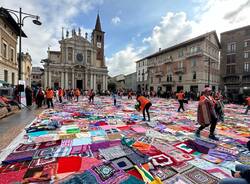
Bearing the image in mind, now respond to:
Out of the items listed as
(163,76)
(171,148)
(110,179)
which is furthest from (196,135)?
(163,76)

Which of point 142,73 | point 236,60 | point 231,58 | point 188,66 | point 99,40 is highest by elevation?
point 99,40

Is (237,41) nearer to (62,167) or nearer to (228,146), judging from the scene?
(228,146)

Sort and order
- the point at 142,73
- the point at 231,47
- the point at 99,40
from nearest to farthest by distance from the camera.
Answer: the point at 231,47
the point at 142,73
the point at 99,40

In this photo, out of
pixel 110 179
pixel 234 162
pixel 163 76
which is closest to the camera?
pixel 110 179

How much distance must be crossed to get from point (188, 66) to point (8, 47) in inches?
1378

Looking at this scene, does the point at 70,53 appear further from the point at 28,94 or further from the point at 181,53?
the point at 28,94

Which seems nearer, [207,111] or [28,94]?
[207,111]

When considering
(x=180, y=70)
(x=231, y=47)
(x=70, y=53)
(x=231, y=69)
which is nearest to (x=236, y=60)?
(x=231, y=69)

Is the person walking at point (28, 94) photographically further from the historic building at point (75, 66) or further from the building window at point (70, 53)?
the building window at point (70, 53)

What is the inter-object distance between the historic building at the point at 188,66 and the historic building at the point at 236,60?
1981 mm

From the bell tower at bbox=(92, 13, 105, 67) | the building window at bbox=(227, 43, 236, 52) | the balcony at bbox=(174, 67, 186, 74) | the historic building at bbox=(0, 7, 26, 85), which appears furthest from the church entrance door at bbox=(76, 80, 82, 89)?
the building window at bbox=(227, 43, 236, 52)

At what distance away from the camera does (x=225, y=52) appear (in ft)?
137

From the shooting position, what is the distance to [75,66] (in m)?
51.5

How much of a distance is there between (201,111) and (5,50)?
2397 centimetres
